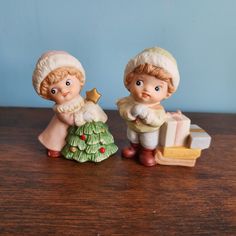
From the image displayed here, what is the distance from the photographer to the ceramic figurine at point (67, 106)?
628 mm

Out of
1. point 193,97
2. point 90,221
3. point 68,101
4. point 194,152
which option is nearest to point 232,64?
point 193,97

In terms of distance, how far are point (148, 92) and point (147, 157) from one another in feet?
0.65

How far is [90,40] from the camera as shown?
0.97 m

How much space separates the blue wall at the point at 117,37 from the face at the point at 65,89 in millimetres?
366

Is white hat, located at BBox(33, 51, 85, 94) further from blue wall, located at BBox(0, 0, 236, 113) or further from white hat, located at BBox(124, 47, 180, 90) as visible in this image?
blue wall, located at BBox(0, 0, 236, 113)

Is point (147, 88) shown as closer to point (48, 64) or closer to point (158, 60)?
point (158, 60)

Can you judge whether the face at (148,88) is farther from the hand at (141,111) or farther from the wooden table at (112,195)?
the wooden table at (112,195)

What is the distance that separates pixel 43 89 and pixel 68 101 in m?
0.07

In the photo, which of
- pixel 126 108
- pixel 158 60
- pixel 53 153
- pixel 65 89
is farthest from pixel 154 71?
Answer: pixel 53 153

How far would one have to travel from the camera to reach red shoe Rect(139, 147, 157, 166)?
2.33ft

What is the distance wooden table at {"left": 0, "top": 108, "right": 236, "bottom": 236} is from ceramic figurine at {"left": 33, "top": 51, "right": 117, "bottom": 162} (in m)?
0.04

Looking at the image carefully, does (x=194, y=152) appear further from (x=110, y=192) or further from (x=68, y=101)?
(x=68, y=101)

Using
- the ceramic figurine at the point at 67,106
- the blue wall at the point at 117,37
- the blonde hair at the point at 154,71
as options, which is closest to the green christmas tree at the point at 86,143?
the ceramic figurine at the point at 67,106

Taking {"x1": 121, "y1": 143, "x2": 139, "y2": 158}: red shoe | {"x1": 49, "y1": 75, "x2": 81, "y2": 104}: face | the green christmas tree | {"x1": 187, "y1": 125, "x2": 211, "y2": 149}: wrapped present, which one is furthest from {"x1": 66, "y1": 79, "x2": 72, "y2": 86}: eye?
{"x1": 187, "y1": 125, "x2": 211, "y2": 149}: wrapped present
